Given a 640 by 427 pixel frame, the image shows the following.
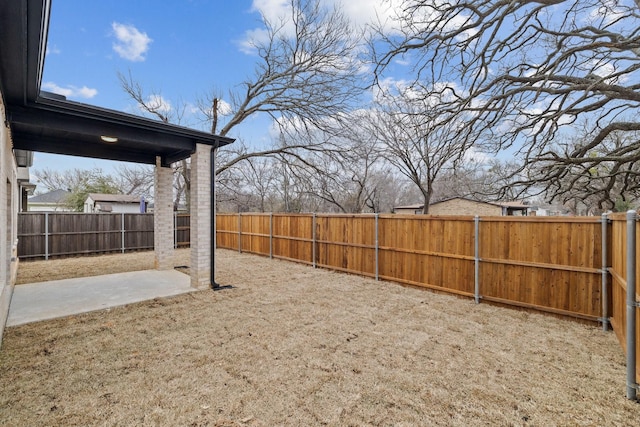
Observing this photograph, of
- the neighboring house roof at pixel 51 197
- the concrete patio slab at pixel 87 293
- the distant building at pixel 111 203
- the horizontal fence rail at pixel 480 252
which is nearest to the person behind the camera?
the horizontal fence rail at pixel 480 252

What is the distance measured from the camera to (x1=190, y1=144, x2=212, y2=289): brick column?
6.09m

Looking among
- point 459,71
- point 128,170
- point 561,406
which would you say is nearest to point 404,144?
point 459,71

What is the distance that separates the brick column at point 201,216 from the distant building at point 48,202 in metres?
30.3

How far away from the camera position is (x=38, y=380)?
2857 millimetres

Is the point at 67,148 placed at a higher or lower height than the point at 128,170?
lower

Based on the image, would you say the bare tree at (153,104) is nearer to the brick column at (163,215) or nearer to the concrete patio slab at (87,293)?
the brick column at (163,215)

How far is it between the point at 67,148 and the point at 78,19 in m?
2.96

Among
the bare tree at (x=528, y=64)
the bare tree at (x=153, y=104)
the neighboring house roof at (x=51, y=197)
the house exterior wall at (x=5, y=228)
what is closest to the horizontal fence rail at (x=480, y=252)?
the bare tree at (x=528, y=64)

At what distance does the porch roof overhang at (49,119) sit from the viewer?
2.40 m

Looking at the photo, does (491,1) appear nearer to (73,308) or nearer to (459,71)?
(459,71)

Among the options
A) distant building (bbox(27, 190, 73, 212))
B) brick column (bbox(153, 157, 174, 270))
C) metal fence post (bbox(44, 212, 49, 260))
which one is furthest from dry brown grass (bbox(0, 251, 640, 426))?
distant building (bbox(27, 190, 73, 212))

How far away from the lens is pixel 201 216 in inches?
241

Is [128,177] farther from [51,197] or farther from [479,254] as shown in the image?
[479,254]

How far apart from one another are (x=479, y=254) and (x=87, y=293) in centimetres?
743
